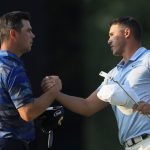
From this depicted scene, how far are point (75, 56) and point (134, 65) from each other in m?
2.64

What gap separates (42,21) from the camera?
816 cm

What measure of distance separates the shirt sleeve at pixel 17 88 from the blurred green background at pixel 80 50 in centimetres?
296

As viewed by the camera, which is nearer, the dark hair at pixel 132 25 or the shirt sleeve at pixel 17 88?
the shirt sleeve at pixel 17 88

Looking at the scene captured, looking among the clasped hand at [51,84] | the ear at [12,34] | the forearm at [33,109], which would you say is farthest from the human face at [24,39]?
the forearm at [33,109]

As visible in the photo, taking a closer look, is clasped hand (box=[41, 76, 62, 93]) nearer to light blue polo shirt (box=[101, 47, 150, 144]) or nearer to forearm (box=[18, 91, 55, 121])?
forearm (box=[18, 91, 55, 121])

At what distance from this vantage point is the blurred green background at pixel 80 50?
8180mm

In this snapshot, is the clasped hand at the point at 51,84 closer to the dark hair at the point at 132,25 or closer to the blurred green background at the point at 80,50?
the dark hair at the point at 132,25

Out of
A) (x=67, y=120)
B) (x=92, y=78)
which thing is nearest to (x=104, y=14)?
(x=92, y=78)

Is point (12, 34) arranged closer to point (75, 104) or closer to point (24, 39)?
point (24, 39)

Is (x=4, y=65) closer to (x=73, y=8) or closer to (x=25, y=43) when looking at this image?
(x=25, y=43)

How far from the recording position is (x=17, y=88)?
5.11m

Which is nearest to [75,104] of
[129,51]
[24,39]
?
[129,51]

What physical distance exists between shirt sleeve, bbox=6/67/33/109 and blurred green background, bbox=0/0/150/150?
296cm

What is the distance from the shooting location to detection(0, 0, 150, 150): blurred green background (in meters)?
8.18
